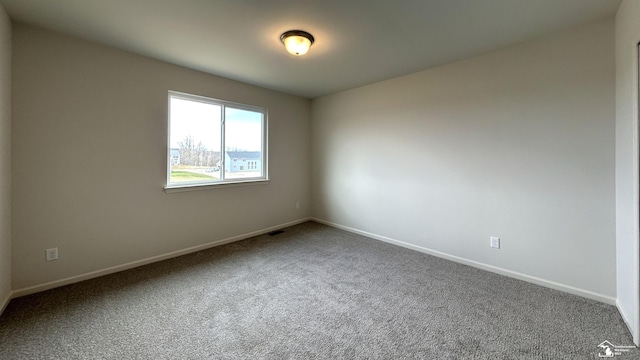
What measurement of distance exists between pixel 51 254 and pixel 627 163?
4989 mm

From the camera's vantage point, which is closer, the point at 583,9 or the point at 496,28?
the point at 583,9

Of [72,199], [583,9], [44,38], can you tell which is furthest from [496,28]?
[72,199]

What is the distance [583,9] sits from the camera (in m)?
1.98

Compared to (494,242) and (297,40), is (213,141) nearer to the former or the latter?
(297,40)

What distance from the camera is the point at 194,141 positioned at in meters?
3.38

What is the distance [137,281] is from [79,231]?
30.4 inches

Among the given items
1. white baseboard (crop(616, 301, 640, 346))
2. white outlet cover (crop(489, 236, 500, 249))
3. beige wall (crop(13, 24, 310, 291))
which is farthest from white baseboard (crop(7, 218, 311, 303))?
white baseboard (crop(616, 301, 640, 346))

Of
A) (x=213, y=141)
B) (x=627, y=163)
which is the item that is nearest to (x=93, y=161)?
(x=213, y=141)

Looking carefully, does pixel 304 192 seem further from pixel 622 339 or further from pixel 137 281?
pixel 622 339

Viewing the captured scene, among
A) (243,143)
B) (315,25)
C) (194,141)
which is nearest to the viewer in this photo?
(315,25)

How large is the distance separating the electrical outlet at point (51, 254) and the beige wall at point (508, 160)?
3.72 m

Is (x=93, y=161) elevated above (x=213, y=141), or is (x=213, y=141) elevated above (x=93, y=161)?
(x=213, y=141)

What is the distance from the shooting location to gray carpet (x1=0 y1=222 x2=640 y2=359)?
163 centimetres

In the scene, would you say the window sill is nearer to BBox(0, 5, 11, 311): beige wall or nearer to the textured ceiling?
BBox(0, 5, 11, 311): beige wall
